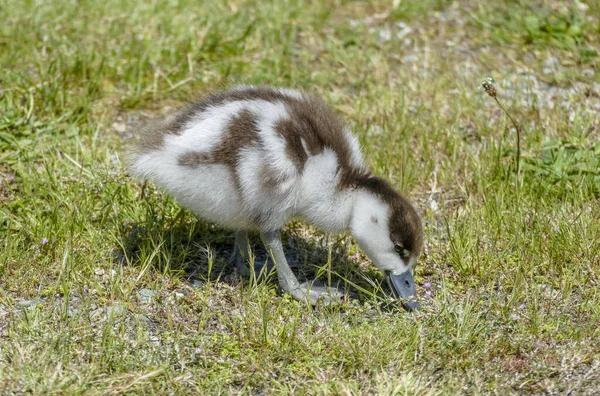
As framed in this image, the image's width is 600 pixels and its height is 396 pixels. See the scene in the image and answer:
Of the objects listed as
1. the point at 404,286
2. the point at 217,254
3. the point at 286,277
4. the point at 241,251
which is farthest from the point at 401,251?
the point at 217,254

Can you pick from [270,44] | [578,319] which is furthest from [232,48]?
[578,319]

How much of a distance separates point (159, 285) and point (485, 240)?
5.96 ft

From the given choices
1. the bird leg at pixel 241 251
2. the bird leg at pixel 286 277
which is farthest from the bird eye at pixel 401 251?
the bird leg at pixel 241 251

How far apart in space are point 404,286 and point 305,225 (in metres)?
0.98

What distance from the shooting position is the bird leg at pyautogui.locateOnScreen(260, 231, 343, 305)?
4.57 meters

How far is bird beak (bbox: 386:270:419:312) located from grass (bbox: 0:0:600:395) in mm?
119

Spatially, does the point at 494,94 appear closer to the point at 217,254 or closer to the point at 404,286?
the point at 404,286

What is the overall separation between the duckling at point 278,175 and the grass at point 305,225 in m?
0.23

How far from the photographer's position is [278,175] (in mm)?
4227

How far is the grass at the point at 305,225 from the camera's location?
12.9 ft

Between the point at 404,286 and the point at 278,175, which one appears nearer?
the point at 278,175

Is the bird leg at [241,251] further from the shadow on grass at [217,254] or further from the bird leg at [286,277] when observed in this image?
the bird leg at [286,277]

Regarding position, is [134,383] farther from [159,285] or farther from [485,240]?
[485,240]

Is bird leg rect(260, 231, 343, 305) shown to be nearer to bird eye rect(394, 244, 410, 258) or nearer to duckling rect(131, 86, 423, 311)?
duckling rect(131, 86, 423, 311)
